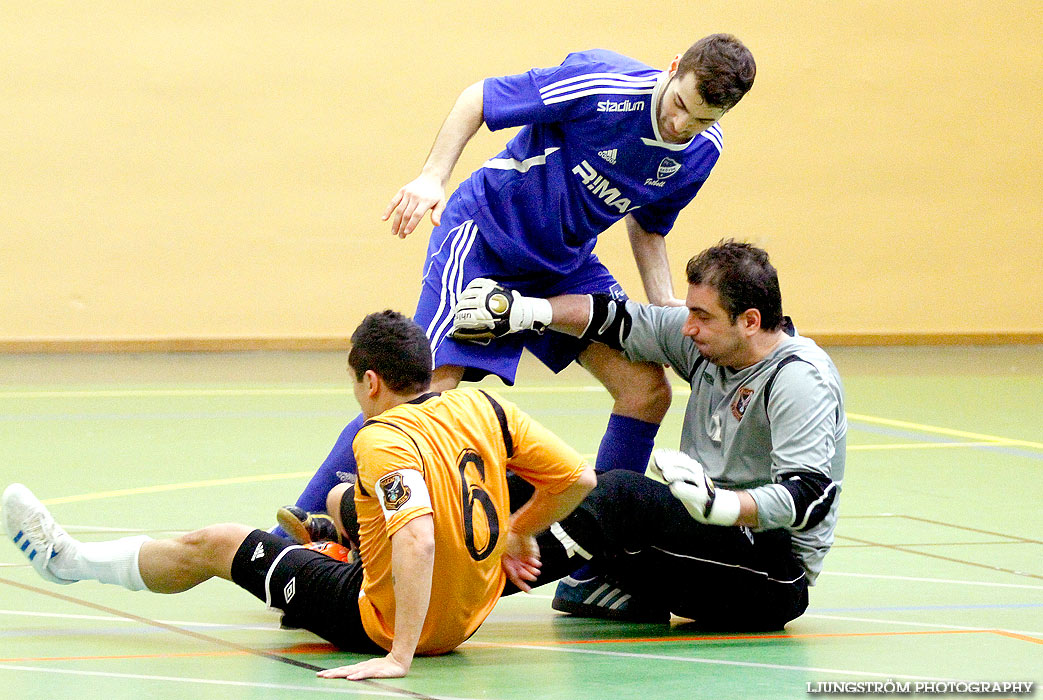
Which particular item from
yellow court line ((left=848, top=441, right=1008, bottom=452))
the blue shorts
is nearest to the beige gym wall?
yellow court line ((left=848, top=441, right=1008, bottom=452))

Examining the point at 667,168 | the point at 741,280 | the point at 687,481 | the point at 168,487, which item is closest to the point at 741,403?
the point at 741,280

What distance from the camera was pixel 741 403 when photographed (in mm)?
3777

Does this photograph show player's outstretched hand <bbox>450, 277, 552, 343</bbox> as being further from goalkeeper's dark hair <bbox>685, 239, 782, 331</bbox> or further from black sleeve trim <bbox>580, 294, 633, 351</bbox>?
goalkeeper's dark hair <bbox>685, 239, 782, 331</bbox>

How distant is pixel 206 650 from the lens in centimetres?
344

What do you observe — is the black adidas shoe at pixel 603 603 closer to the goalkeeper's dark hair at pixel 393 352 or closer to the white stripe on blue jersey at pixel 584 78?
the goalkeeper's dark hair at pixel 393 352

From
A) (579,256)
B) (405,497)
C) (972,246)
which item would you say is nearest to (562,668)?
(405,497)

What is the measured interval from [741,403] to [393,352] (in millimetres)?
1052

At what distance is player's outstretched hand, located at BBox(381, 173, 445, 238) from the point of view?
12.5ft

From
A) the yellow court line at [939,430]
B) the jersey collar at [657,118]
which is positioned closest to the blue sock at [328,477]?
the jersey collar at [657,118]

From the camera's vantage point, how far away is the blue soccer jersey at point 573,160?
4.18 m

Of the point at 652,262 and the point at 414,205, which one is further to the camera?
the point at 652,262

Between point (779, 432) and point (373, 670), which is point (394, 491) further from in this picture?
point (779, 432)

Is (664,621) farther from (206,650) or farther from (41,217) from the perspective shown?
(41,217)

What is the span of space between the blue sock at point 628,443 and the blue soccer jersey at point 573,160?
55cm
